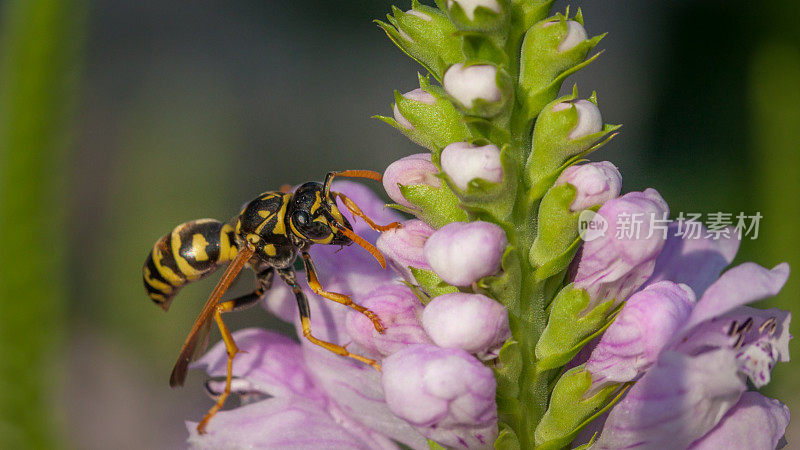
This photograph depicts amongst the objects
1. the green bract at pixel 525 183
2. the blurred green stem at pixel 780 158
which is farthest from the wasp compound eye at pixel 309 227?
the blurred green stem at pixel 780 158

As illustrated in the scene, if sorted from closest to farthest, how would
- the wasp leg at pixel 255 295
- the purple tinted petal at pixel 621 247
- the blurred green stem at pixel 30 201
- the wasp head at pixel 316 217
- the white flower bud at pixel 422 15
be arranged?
the purple tinted petal at pixel 621 247
the white flower bud at pixel 422 15
the blurred green stem at pixel 30 201
the wasp head at pixel 316 217
the wasp leg at pixel 255 295

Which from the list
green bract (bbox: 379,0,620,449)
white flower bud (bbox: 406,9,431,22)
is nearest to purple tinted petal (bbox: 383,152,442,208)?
green bract (bbox: 379,0,620,449)

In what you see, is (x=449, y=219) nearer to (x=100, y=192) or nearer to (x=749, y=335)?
(x=749, y=335)

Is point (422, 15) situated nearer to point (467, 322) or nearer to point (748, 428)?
point (467, 322)

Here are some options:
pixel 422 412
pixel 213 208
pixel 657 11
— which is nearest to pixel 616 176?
pixel 422 412

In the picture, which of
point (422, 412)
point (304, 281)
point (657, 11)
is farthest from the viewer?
point (657, 11)

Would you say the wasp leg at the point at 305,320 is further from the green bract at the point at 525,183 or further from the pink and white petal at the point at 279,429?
the green bract at the point at 525,183
